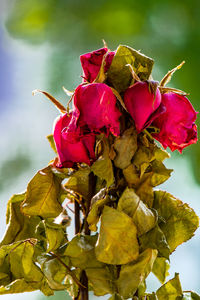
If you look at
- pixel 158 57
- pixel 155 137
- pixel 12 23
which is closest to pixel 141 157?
pixel 155 137

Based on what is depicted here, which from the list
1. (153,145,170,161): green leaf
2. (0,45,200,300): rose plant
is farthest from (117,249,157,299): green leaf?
(153,145,170,161): green leaf

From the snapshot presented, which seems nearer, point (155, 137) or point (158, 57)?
point (155, 137)

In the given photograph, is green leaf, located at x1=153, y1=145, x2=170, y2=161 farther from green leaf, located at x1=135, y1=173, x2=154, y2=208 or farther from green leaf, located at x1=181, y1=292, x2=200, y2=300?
green leaf, located at x1=181, y1=292, x2=200, y2=300

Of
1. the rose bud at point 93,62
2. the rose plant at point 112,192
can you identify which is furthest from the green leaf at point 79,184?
the rose bud at point 93,62

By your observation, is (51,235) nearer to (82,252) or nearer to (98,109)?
(82,252)

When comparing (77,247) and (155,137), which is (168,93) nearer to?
(155,137)
